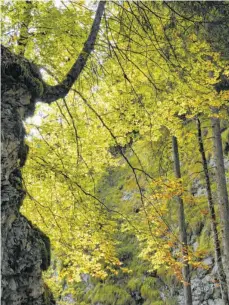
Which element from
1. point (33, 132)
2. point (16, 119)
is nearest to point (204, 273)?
point (33, 132)

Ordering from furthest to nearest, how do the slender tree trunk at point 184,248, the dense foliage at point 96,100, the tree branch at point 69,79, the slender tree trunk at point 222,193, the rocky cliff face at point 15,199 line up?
1. the slender tree trunk at point 184,248
2. the slender tree trunk at point 222,193
3. the dense foliage at point 96,100
4. the tree branch at point 69,79
5. the rocky cliff face at point 15,199

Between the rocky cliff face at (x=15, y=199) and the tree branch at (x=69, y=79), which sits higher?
the tree branch at (x=69, y=79)

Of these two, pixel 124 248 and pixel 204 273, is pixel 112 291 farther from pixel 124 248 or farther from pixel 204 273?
pixel 204 273

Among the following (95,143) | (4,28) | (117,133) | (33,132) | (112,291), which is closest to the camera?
(4,28)

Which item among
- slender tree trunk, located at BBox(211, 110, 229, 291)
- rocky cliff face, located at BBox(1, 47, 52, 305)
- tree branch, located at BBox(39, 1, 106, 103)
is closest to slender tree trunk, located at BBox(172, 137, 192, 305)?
slender tree trunk, located at BBox(211, 110, 229, 291)

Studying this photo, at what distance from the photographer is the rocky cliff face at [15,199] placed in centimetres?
303

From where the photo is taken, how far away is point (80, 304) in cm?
1296

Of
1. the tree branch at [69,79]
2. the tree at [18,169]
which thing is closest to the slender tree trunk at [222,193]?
the tree at [18,169]

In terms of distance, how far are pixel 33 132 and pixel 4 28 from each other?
1.65 m

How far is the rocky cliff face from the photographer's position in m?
3.03

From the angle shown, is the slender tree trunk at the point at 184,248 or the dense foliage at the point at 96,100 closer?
the dense foliage at the point at 96,100

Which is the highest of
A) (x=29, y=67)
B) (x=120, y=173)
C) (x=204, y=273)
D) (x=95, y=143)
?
(x=120, y=173)

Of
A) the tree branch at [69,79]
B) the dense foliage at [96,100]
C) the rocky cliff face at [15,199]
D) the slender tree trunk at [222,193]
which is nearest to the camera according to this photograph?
the rocky cliff face at [15,199]

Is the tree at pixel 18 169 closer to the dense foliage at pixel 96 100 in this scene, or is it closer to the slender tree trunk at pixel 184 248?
the dense foliage at pixel 96 100
